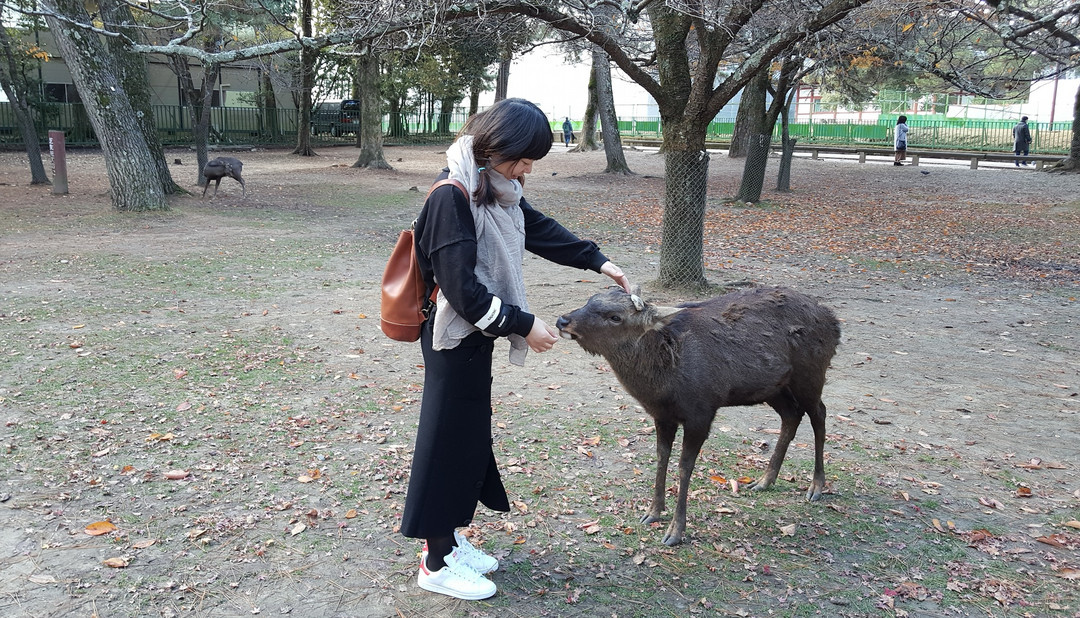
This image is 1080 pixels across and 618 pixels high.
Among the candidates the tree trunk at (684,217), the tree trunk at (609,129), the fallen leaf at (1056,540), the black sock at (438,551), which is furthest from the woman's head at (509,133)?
the tree trunk at (609,129)

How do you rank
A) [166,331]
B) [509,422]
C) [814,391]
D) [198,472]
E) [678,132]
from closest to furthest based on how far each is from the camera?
1. [814,391]
2. [198,472]
3. [509,422]
4. [166,331]
5. [678,132]

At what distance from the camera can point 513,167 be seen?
114 inches

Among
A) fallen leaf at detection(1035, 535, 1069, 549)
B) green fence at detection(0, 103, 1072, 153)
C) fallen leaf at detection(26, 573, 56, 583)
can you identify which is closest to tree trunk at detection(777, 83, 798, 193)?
green fence at detection(0, 103, 1072, 153)

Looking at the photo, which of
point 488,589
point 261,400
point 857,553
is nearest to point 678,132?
point 261,400

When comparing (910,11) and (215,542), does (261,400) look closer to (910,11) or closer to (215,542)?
(215,542)

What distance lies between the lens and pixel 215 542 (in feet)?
12.2

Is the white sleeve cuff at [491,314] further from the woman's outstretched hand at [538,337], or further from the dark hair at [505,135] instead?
the dark hair at [505,135]

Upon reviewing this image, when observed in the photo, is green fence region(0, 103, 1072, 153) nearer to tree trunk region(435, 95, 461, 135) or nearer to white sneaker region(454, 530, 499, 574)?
tree trunk region(435, 95, 461, 135)

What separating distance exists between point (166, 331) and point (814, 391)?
18.6 ft

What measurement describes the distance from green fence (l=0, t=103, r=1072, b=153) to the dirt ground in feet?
54.0

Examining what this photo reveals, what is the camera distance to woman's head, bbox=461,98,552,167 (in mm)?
2801

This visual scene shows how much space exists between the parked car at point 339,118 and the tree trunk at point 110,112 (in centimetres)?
2366

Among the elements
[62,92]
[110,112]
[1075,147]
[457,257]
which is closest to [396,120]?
[62,92]

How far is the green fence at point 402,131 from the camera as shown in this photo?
3030 centimetres
